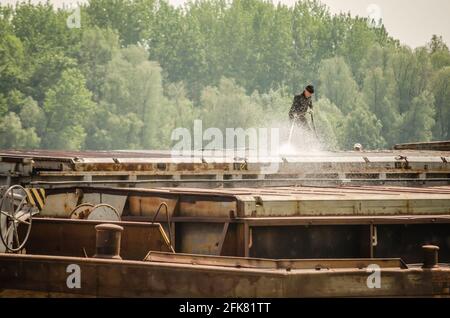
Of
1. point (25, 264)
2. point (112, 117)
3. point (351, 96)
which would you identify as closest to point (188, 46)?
point (351, 96)

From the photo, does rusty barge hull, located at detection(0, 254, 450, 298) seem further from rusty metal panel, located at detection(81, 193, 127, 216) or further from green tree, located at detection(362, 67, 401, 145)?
green tree, located at detection(362, 67, 401, 145)

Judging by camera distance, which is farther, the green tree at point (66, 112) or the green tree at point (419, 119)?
the green tree at point (419, 119)

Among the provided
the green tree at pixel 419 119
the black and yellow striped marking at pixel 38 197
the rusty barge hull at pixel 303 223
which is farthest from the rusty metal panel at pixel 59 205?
the green tree at pixel 419 119

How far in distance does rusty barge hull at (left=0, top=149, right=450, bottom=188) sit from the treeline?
216 feet

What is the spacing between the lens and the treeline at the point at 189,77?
99625 mm

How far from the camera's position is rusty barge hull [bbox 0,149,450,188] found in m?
21.8

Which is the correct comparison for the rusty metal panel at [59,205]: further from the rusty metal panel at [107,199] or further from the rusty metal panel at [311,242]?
the rusty metal panel at [311,242]

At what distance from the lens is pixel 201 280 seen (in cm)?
1434

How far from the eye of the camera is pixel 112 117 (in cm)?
10231

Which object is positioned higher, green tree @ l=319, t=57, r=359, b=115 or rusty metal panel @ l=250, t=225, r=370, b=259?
green tree @ l=319, t=57, r=359, b=115

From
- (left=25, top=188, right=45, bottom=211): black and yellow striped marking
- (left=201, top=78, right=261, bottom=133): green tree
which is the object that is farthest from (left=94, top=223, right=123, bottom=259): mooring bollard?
(left=201, top=78, right=261, bottom=133): green tree

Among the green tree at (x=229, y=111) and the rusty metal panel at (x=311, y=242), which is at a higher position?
the green tree at (x=229, y=111)

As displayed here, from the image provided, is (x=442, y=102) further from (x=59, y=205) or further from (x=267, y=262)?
(x=267, y=262)

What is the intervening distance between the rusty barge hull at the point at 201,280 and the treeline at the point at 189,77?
75.0m
